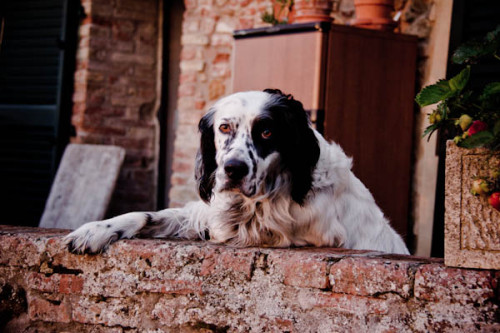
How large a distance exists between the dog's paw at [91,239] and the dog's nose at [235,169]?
0.50 meters

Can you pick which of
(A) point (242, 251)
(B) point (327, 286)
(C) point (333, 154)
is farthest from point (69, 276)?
(C) point (333, 154)

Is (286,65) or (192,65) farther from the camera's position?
(192,65)

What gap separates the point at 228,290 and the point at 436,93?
0.94m

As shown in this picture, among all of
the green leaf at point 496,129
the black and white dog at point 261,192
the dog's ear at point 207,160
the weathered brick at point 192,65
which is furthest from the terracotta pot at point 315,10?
the green leaf at point 496,129

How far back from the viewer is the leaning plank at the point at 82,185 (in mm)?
5676

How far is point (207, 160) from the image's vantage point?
290cm

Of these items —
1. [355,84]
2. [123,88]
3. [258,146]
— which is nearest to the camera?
[258,146]

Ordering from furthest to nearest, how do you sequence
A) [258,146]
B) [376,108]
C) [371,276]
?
[376,108]
[258,146]
[371,276]

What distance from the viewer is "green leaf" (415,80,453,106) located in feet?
6.42

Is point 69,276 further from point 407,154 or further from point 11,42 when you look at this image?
point 11,42

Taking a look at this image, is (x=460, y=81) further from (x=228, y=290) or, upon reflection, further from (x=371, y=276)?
(x=228, y=290)

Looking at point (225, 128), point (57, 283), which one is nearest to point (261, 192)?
point (225, 128)

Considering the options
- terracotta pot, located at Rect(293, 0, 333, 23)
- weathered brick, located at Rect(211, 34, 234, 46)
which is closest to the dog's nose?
terracotta pot, located at Rect(293, 0, 333, 23)

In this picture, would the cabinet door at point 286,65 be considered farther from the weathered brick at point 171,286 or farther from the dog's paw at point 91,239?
the weathered brick at point 171,286
